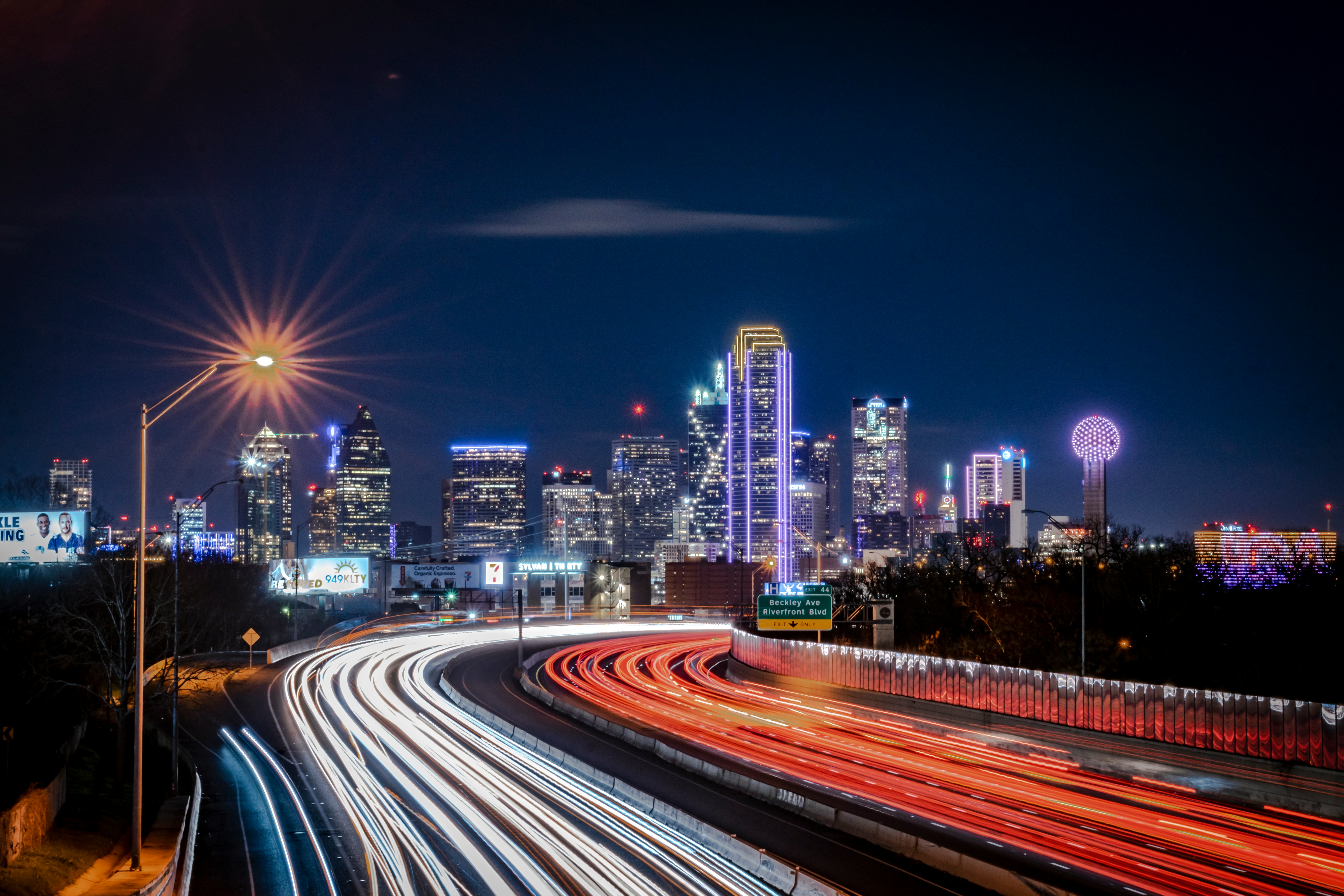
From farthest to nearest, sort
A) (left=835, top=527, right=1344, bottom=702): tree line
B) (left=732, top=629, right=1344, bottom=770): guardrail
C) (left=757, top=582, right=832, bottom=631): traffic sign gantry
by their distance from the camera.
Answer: (left=757, top=582, right=832, bottom=631): traffic sign gantry → (left=835, top=527, right=1344, bottom=702): tree line → (left=732, top=629, right=1344, bottom=770): guardrail

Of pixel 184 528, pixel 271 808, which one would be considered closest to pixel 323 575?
pixel 271 808

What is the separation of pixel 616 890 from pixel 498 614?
335ft

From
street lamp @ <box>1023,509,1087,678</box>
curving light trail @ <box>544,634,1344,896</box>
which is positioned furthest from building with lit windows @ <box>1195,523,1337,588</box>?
curving light trail @ <box>544,634,1344,896</box>

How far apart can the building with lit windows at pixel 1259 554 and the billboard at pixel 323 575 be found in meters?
69.6

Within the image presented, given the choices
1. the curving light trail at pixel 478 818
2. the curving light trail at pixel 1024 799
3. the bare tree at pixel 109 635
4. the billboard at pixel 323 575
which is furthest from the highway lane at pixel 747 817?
the billboard at pixel 323 575

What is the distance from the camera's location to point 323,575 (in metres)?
102

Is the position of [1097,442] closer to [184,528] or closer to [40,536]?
[40,536]

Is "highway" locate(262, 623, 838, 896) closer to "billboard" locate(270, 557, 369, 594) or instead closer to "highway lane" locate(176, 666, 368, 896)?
"highway lane" locate(176, 666, 368, 896)

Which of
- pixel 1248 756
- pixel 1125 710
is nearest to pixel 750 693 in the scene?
pixel 1125 710

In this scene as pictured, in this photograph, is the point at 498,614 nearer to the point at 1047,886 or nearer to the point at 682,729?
the point at 682,729

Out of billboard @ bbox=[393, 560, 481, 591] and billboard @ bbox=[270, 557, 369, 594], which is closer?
billboard @ bbox=[270, 557, 369, 594]

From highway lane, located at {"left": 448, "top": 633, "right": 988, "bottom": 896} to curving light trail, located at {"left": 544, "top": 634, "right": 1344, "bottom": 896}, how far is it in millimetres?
2282

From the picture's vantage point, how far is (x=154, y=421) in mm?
23875

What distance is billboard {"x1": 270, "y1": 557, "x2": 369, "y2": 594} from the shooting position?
10012 centimetres
